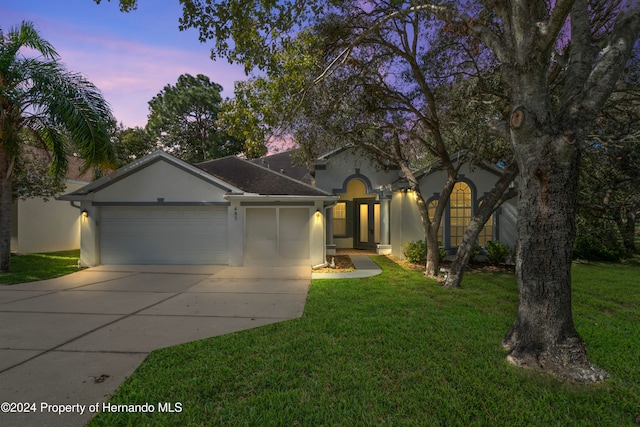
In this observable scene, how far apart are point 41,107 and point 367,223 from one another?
1314 centimetres

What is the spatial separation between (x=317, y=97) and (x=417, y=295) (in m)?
5.90

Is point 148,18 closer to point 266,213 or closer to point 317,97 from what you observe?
point 317,97

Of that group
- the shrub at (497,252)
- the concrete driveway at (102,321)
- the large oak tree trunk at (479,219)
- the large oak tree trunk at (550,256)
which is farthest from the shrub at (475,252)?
the large oak tree trunk at (550,256)

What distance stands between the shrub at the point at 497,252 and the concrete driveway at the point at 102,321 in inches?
286

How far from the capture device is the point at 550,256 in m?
3.87

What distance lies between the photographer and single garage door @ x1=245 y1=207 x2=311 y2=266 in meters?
12.0

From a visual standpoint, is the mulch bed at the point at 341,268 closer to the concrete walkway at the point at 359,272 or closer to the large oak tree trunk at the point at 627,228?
the concrete walkway at the point at 359,272

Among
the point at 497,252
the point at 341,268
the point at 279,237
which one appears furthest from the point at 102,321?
the point at 497,252

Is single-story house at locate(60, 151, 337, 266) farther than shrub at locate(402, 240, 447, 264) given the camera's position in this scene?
No

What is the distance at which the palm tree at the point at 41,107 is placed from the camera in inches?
364

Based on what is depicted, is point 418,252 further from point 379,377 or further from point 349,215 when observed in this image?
point 379,377

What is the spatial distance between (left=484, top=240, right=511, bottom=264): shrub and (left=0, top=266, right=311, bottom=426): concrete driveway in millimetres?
7260

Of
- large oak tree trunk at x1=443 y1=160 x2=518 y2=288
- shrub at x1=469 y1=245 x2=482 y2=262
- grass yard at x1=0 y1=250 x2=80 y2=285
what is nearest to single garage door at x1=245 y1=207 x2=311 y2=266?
large oak tree trunk at x1=443 y1=160 x2=518 y2=288

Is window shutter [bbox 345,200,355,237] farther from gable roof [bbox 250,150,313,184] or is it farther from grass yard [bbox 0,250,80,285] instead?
grass yard [bbox 0,250,80,285]
